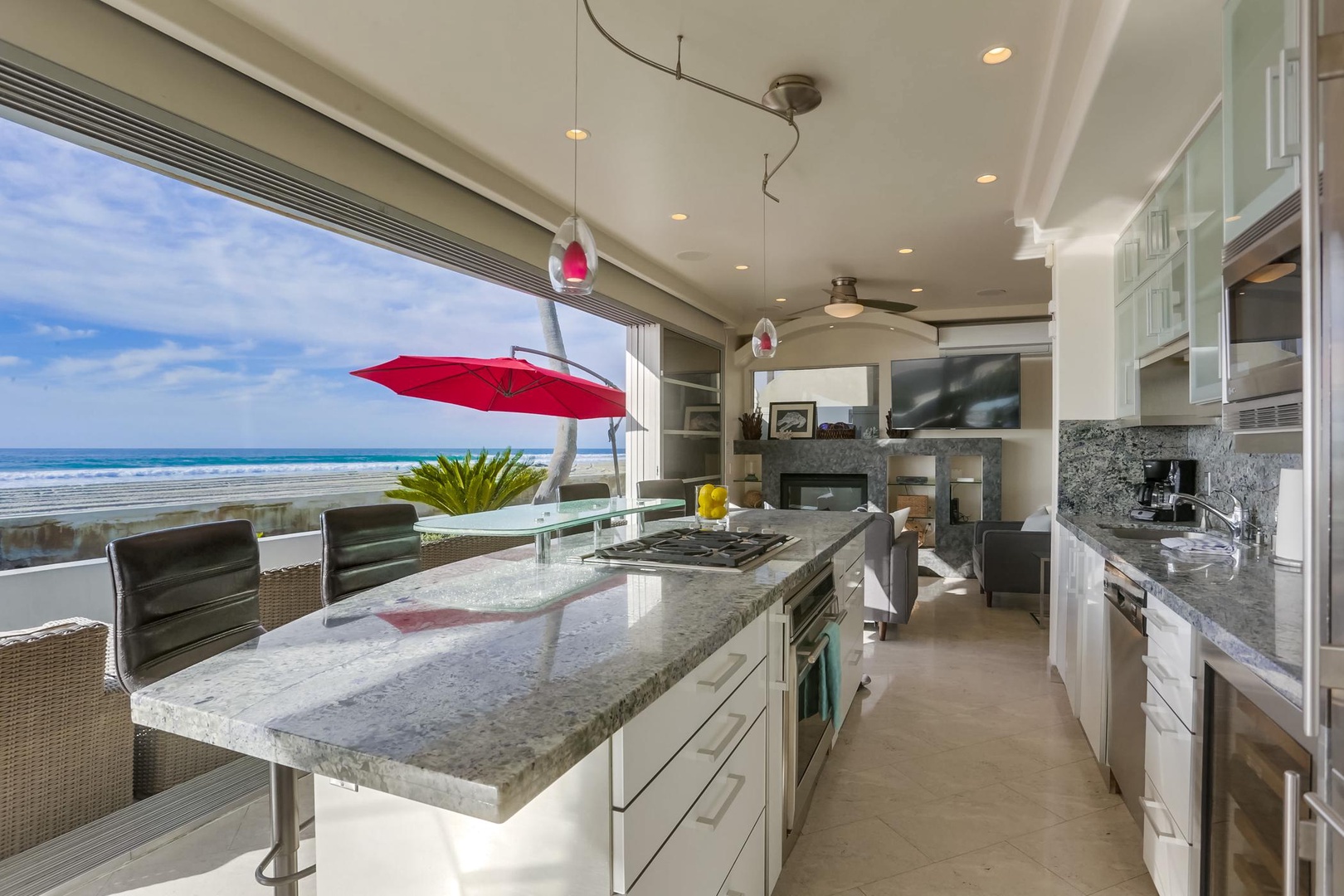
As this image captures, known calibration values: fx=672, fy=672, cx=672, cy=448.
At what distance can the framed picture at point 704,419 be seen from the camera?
21.3 ft

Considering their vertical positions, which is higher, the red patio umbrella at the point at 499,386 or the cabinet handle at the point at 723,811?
the red patio umbrella at the point at 499,386

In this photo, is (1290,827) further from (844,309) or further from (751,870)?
(844,309)

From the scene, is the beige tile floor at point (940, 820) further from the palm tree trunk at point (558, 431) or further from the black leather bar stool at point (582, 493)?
the palm tree trunk at point (558, 431)

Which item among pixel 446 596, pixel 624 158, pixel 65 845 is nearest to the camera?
pixel 446 596

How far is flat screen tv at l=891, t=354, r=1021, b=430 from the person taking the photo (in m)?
6.76

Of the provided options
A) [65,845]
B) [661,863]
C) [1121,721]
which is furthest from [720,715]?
[65,845]

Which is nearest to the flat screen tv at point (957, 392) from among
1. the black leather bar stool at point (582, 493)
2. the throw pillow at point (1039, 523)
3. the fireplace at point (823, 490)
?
the fireplace at point (823, 490)

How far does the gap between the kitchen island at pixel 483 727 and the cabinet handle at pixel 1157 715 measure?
3.68 ft

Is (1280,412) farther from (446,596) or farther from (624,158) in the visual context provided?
(624,158)

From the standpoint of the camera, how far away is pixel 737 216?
4.18 metres

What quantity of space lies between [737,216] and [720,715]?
3.47m

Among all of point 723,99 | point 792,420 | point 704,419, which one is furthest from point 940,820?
point 792,420

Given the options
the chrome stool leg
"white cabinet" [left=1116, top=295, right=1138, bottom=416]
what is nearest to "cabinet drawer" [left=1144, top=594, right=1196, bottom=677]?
Answer: "white cabinet" [left=1116, top=295, right=1138, bottom=416]

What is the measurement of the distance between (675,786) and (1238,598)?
54.8 inches
